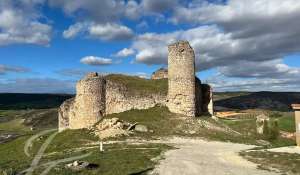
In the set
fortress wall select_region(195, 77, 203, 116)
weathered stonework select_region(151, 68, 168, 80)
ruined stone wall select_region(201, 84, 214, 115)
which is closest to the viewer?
fortress wall select_region(195, 77, 203, 116)

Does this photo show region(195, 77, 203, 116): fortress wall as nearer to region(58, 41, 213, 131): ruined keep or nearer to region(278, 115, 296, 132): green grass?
region(58, 41, 213, 131): ruined keep

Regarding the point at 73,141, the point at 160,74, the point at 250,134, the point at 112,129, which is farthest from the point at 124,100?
the point at 250,134

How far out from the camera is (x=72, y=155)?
28156 mm

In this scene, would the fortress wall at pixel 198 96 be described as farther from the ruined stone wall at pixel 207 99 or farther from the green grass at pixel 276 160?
Result: the green grass at pixel 276 160

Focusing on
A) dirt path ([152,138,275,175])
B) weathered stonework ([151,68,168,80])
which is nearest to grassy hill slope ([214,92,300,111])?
weathered stonework ([151,68,168,80])

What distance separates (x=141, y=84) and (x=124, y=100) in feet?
10.9

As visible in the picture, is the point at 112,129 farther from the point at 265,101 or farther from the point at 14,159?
the point at 265,101

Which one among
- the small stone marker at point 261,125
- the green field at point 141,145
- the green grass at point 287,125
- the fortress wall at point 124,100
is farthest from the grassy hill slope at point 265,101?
the fortress wall at point 124,100

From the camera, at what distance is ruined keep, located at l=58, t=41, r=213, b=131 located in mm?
46906

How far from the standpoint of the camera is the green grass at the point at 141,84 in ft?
160

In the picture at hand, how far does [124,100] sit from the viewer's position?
1918 inches

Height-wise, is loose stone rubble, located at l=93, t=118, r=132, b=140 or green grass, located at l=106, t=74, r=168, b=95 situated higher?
green grass, located at l=106, t=74, r=168, b=95

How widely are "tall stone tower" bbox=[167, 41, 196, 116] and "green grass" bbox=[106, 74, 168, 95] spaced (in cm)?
208

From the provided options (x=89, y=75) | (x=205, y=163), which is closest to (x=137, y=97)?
(x=89, y=75)
